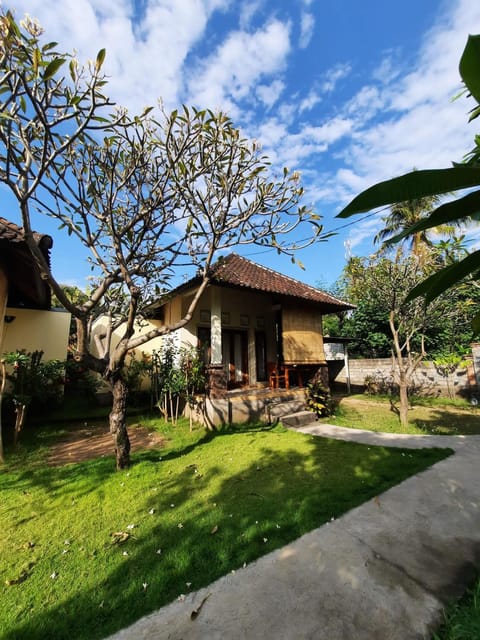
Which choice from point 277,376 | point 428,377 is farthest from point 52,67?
point 428,377

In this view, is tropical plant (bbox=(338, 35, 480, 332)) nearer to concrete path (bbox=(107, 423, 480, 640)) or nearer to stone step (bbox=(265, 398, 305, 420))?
concrete path (bbox=(107, 423, 480, 640))

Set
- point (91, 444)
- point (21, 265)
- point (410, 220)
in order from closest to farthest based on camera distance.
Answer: point (21, 265), point (91, 444), point (410, 220)

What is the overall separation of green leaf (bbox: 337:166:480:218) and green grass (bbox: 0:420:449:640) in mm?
3028

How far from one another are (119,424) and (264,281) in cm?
652

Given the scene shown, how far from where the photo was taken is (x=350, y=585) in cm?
230

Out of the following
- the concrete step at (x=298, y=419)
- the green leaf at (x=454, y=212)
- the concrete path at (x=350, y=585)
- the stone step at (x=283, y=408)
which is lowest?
the concrete path at (x=350, y=585)

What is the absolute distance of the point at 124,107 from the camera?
14.3 feet

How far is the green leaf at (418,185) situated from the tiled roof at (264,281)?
21.2 feet

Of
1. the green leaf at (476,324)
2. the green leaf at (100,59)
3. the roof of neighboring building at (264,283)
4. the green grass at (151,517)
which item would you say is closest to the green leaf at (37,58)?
the green leaf at (100,59)

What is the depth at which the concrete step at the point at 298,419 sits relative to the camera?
26.0 feet

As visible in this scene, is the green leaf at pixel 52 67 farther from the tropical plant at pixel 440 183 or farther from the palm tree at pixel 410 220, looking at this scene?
the palm tree at pixel 410 220

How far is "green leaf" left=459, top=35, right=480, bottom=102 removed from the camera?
2.40ft

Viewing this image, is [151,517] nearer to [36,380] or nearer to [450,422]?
[36,380]

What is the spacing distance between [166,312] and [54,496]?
810cm
